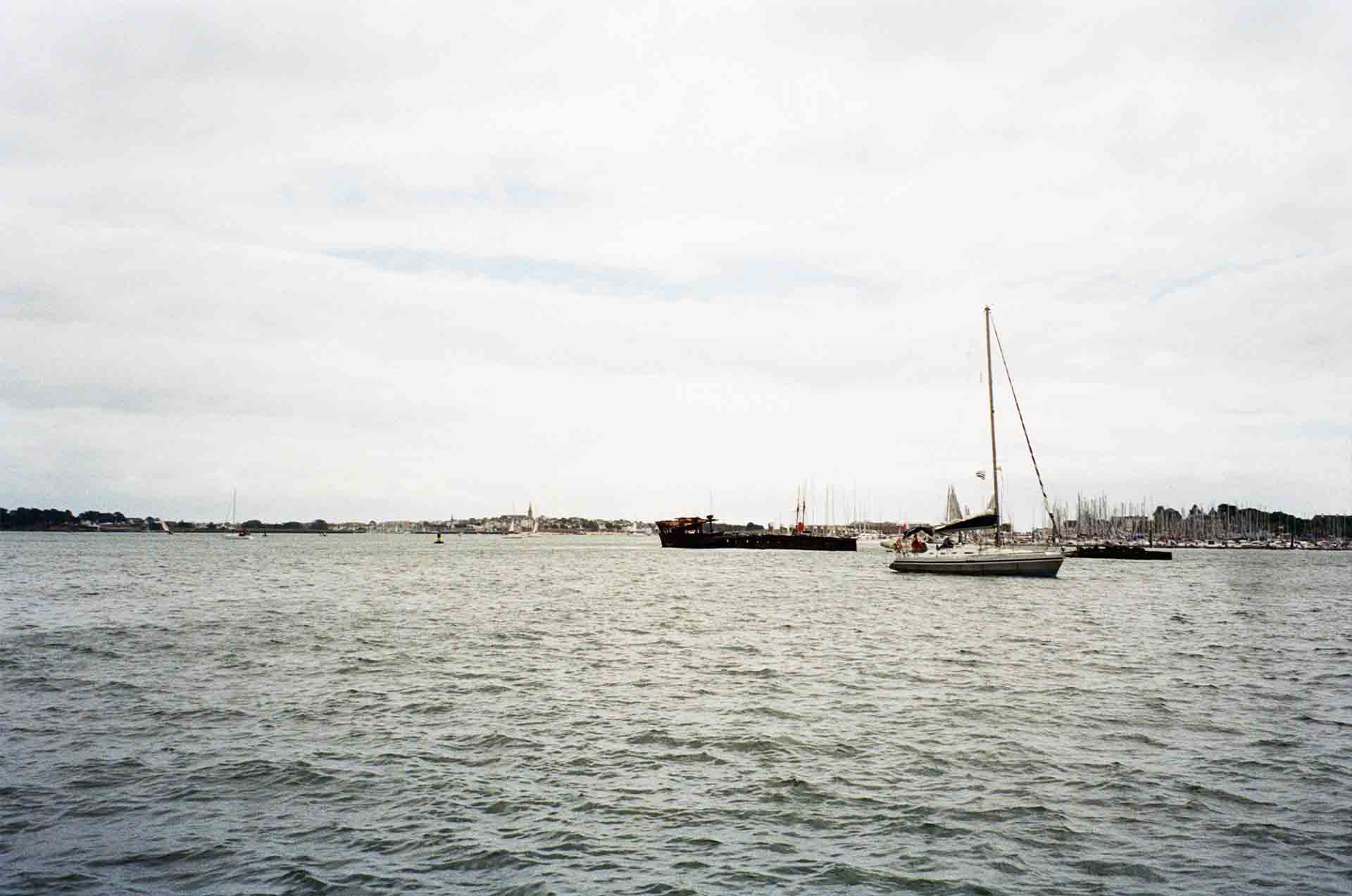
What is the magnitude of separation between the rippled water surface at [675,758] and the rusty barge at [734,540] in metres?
121

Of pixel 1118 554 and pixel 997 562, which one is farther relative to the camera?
pixel 1118 554

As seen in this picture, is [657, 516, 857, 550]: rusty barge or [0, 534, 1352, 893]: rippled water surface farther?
[657, 516, 857, 550]: rusty barge

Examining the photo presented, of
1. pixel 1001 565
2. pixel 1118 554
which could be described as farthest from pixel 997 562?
pixel 1118 554

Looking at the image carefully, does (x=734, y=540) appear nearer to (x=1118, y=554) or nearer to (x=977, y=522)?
(x=1118, y=554)

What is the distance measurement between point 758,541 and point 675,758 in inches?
6084

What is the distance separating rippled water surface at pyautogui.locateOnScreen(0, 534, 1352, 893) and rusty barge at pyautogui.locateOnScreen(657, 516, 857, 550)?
121m

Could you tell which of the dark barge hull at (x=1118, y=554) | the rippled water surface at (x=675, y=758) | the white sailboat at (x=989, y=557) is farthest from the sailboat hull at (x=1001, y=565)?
the dark barge hull at (x=1118, y=554)

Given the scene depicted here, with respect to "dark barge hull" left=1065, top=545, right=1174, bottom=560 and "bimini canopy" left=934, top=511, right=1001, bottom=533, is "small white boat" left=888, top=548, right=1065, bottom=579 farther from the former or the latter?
"dark barge hull" left=1065, top=545, right=1174, bottom=560

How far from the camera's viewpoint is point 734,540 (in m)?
176

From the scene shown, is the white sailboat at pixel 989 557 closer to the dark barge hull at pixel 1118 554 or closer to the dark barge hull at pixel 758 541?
the dark barge hull at pixel 1118 554

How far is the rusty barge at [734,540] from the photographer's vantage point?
160 m

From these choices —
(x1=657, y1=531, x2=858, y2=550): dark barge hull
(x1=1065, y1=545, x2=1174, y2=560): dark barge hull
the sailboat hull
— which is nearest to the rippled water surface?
the sailboat hull

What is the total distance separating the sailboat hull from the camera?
6750cm

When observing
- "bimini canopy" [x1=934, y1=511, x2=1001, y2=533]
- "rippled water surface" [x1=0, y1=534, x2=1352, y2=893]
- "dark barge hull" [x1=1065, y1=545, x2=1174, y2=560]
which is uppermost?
"bimini canopy" [x1=934, y1=511, x2=1001, y2=533]
